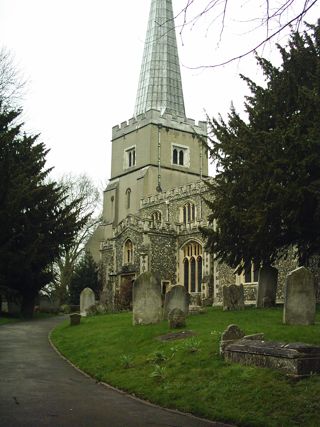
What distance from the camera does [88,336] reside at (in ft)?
46.5

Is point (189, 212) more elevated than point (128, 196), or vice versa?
point (128, 196)


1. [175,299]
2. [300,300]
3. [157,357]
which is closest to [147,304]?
[175,299]

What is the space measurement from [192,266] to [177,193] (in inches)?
297

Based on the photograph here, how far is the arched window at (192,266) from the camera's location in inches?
1262

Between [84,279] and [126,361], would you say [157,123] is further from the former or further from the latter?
[126,361]

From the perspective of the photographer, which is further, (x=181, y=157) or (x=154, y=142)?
(x=181, y=157)

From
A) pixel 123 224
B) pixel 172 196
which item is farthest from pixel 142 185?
pixel 123 224

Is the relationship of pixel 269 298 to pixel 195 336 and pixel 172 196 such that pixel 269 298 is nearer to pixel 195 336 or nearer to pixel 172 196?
pixel 195 336

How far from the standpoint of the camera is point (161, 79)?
50.3m

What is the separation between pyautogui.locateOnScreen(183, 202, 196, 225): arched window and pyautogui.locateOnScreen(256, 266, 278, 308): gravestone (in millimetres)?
18996

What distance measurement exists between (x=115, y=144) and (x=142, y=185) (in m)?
7.49

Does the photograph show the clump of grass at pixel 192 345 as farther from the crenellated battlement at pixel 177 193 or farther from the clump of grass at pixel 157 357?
the crenellated battlement at pixel 177 193

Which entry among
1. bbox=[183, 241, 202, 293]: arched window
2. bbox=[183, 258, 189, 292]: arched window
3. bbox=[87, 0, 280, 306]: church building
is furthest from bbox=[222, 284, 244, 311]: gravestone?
bbox=[183, 258, 189, 292]: arched window

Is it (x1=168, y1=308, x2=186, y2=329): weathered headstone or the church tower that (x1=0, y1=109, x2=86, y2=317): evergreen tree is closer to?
(x1=168, y1=308, x2=186, y2=329): weathered headstone
